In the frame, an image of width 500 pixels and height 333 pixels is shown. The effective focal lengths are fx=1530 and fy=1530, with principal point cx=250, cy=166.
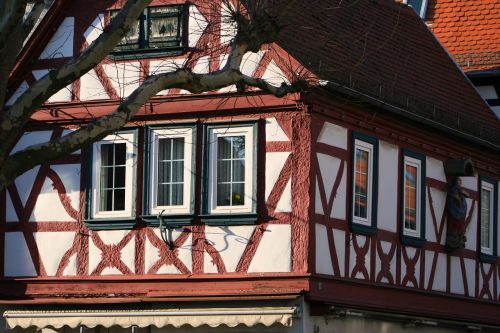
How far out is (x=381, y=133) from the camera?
2534 cm

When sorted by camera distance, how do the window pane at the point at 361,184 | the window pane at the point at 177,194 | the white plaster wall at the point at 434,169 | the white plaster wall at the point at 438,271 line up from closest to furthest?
the window pane at the point at 177,194, the window pane at the point at 361,184, the white plaster wall at the point at 438,271, the white plaster wall at the point at 434,169

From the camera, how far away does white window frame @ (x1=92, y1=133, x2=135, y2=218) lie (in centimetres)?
2414

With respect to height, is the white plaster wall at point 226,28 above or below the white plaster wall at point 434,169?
above

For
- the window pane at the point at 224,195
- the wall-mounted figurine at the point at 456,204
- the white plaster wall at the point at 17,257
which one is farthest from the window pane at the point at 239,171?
the wall-mounted figurine at the point at 456,204

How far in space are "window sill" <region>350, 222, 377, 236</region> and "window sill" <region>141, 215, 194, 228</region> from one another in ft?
8.51

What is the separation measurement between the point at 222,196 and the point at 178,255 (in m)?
1.15

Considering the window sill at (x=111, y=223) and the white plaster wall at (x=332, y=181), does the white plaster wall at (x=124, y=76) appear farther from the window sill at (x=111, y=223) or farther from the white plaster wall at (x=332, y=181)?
the white plaster wall at (x=332, y=181)

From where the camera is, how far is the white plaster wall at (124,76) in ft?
80.1

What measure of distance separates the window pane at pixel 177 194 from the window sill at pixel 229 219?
1.84 feet

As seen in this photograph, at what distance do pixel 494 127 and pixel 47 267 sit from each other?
10.6 meters

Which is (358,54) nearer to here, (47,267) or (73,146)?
(47,267)

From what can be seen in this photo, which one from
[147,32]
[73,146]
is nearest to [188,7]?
[147,32]

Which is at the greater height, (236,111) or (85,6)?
(85,6)

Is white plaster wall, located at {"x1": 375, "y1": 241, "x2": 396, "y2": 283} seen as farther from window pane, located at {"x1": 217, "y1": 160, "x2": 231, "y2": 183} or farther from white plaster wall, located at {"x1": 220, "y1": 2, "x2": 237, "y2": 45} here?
white plaster wall, located at {"x1": 220, "y1": 2, "x2": 237, "y2": 45}
